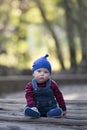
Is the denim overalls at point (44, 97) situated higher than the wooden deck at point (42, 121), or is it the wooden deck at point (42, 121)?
the denim overalls at point (44, 97)

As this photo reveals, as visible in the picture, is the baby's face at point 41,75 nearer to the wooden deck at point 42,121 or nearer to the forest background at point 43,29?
the wooden deck at point 42,121

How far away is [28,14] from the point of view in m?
21.8

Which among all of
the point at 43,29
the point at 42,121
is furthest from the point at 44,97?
the point at 43,29

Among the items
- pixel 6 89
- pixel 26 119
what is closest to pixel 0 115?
pixel 26 119

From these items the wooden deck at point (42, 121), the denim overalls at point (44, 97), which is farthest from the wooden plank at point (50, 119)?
the denim overalls at point (44, 97)

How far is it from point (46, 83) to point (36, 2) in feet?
54.0

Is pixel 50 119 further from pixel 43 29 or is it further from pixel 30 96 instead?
pixel 43 29

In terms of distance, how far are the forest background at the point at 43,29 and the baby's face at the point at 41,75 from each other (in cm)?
1401

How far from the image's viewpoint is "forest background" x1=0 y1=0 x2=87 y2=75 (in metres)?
19.9

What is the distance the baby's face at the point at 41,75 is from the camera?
5016mm

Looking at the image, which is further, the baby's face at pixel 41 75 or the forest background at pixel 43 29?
the forest background at pixel 43 29

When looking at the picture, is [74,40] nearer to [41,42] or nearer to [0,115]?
[41,42]

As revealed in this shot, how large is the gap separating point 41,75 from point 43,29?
59.7ft

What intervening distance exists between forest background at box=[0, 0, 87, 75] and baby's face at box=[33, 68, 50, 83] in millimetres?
14011
